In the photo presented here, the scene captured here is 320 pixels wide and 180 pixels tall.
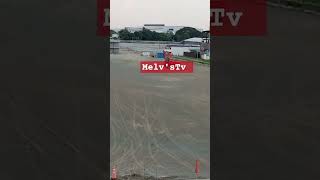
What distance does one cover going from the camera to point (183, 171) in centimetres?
805
